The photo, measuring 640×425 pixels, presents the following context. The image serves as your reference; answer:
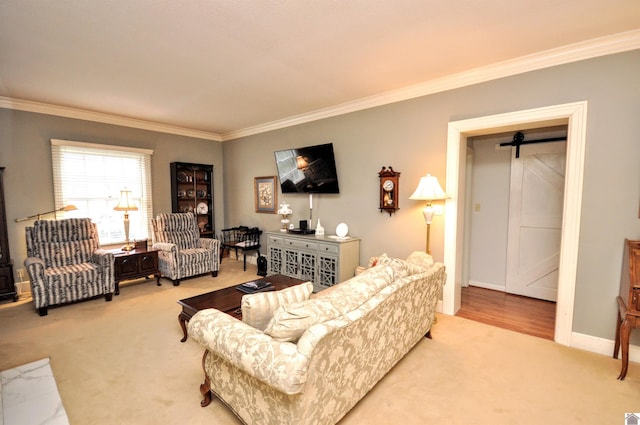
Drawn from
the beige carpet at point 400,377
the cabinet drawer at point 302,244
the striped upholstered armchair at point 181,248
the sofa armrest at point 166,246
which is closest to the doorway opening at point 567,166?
the beige carpet at point 400,377

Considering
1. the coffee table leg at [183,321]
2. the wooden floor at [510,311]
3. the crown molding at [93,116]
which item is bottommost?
the wooden floor at [510,311]

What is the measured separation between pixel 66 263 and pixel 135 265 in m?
0.79

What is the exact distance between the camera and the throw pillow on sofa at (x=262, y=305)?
1689 mm

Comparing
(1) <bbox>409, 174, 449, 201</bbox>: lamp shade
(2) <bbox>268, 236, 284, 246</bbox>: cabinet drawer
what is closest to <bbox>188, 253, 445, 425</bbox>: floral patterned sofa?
(1) <bbox>409, 174, 449, 201</bbox>: lamp shade

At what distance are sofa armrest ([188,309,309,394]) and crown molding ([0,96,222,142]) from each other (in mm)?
4544

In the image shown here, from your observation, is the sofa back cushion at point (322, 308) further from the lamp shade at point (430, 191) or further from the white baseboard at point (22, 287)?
the white baseboard at point (22, 287)

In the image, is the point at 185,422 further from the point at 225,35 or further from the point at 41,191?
the point at 41,191

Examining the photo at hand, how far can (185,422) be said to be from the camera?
1800mm

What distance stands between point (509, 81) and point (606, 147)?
3.39 feet

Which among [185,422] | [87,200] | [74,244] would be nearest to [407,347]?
[185,422]

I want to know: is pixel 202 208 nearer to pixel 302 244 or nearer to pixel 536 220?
pixel 302 244

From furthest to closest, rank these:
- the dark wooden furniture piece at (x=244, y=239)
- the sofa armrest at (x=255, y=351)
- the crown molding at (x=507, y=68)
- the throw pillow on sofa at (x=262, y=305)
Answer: the dark wooden furniture piece at (x=244, y=239), the crown molding at (x=507, y=68), the throw pillow on sofa at (x=262, y=305), the sofa armrest at (x=255, y=351)

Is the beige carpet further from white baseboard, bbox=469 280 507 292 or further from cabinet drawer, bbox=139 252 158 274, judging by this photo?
white baseboard, bbox=469 280 507 292

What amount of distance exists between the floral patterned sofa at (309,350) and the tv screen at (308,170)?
2394mm
